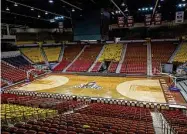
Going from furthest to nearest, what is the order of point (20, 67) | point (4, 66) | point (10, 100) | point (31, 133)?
point (20, 67), point (4, 66), point (10, 100), point (31, 133)

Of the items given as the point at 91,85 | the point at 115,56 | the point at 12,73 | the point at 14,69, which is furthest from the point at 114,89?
the point at 14,69

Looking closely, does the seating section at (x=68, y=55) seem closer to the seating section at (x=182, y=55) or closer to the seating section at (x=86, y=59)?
the seating section at (x=86, y=59)

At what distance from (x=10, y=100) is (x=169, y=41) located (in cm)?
3069

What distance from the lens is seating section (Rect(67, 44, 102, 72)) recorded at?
105ft

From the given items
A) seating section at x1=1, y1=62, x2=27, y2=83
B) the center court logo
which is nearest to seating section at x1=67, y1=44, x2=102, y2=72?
the center court logo

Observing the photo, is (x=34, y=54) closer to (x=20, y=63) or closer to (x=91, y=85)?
(x=20, y=63)

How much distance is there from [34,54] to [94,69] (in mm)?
14129

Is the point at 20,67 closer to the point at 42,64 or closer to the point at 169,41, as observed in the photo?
the point at 42,64

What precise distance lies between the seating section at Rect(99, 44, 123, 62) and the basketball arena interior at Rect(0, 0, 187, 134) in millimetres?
183

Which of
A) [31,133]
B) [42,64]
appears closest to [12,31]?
[42,64]

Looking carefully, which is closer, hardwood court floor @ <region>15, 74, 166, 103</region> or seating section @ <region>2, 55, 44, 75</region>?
hardwood court floor @ <region>15, 74, 166, 103</region>

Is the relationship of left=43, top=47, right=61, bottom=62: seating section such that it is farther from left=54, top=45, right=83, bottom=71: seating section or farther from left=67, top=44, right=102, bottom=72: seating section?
left=67, top=44, right=102, bottom=72: seating section

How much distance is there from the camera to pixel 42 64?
34219 millimetres

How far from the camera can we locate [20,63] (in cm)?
3103
